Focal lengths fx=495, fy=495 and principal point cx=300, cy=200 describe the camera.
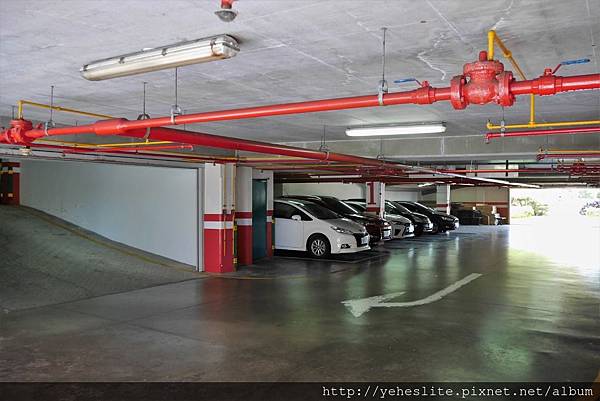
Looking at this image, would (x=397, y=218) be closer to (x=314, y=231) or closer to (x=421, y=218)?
(x=421, y=218)

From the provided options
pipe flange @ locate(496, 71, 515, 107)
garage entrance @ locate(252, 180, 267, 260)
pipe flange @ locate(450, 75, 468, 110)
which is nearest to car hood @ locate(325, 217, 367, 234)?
garage entrance @ locate(252, 180, 267, 260)

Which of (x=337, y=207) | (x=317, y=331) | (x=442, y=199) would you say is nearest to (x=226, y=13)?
(x=317, y=331)

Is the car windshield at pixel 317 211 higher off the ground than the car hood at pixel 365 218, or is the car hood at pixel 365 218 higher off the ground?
the car windshield at pixel 317 211

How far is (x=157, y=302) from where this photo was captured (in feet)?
25.2

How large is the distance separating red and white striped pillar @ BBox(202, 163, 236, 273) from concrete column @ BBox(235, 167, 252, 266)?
2.84 ft

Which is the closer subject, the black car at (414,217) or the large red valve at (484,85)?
the large red valve at (484,85)

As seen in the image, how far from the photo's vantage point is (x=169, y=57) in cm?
342

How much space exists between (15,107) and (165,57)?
14.0 ft

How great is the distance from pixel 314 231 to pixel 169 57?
32.9 feet

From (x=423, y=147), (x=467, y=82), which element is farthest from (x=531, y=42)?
(x=423, y=147)

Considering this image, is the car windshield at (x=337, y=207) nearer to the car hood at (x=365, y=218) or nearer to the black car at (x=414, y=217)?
the car hood at (x=365, y=218)

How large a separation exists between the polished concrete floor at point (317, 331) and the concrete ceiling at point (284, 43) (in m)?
2.81

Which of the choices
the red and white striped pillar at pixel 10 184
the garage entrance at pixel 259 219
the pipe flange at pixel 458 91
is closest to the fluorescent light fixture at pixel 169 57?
the pipe flange at pixel 458 91

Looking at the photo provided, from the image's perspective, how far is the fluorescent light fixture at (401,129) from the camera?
7.63 metres
